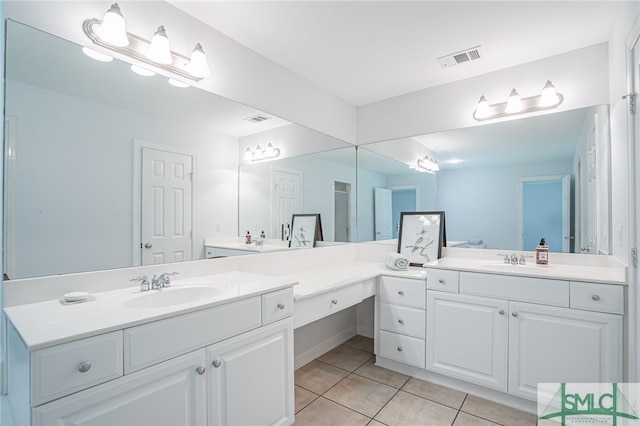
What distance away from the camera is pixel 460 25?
1904 mm

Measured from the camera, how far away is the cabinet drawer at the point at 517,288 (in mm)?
1825

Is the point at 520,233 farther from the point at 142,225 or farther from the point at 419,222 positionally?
the point at 142,225

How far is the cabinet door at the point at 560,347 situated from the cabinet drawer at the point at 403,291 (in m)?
0.59

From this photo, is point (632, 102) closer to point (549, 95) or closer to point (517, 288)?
point (549, 95)

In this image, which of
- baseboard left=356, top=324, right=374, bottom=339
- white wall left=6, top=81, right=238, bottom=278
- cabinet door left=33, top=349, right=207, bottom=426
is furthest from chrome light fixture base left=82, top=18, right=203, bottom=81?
baseboard left=356, top=324, right=374, bottom=339

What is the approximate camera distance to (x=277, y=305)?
5.19 feet

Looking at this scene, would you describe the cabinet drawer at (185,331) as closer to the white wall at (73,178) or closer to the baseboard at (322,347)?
the white wall at (73,178)

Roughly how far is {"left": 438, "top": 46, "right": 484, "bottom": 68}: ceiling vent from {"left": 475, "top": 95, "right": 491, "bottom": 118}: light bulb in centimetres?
34

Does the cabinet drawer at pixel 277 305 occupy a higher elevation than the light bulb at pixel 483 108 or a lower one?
lower

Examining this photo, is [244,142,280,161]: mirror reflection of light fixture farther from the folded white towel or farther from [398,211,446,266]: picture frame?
[398,211,446,266]: picture frame

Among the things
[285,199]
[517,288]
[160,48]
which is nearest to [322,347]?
[285,199]

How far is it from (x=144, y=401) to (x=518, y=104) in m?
2.90

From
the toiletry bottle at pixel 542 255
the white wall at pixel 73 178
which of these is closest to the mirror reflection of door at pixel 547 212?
the toiletry bottle at pixel 542 255

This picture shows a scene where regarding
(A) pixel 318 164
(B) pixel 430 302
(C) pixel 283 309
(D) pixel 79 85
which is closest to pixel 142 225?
(D) pixel 79 85
